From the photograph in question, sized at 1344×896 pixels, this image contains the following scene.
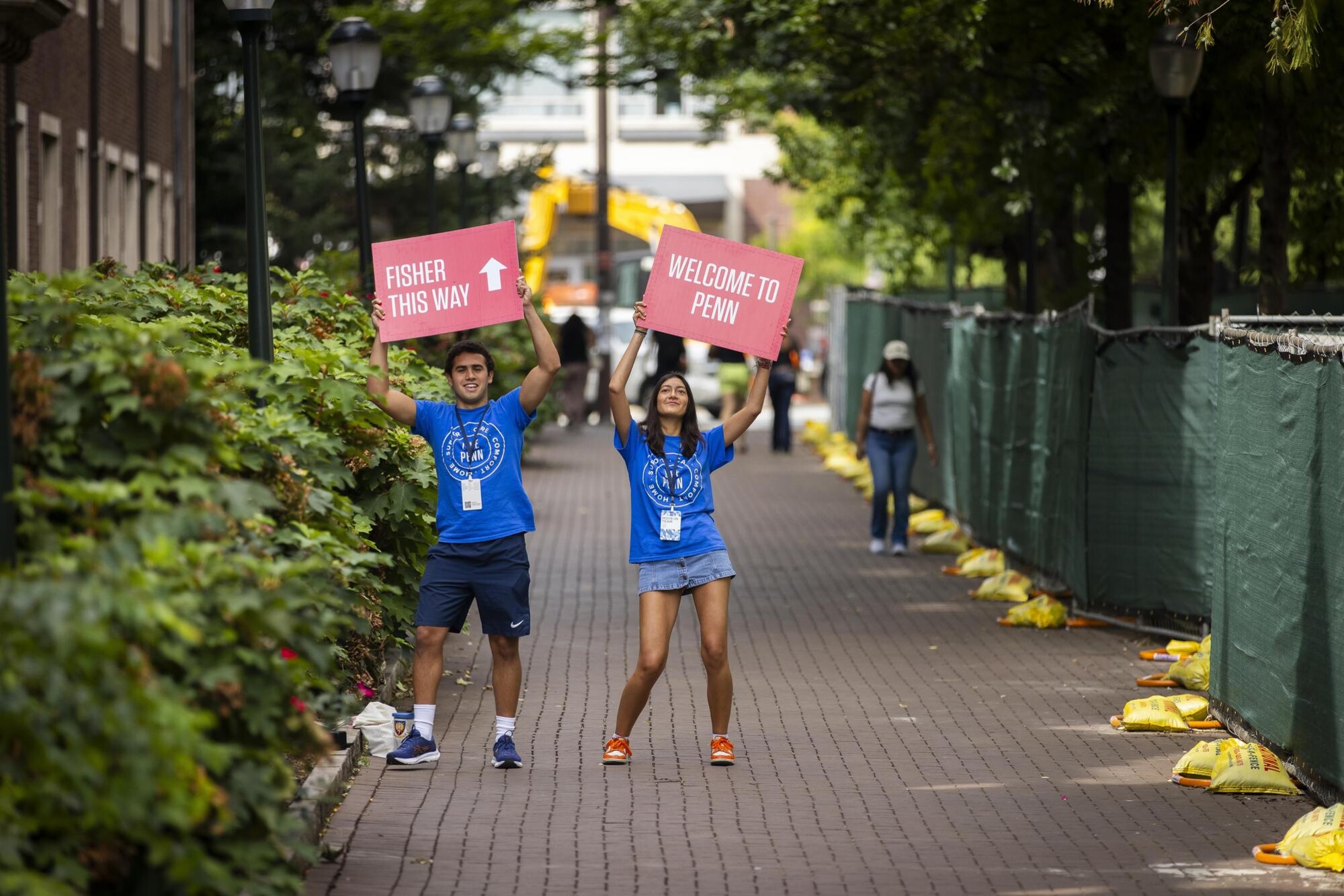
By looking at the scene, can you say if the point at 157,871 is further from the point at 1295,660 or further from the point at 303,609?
the point at 1295,660

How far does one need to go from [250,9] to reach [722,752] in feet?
14.7

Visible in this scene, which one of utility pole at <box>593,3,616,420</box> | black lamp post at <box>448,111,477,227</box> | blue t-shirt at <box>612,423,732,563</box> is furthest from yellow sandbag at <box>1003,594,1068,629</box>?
utility pole at <box>593,3,616,420</box>

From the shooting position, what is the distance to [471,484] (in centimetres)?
851

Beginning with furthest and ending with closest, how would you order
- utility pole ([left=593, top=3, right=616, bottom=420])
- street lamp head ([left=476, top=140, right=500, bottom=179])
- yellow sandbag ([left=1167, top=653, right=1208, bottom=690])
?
utility pole ([left=593, top=3, right=616, bottom=420]) < street lamp head ([left=476, top=140, right=500, bottom=179]) < yellow sandbag ([left=1167, top=653, right=1208, bottom=690])

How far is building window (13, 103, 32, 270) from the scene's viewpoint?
19500 mm

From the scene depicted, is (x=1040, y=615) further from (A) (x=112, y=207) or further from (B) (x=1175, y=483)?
(A) (x=112, y=207)

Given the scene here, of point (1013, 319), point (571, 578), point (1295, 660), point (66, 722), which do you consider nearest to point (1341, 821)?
point (1295, 660)

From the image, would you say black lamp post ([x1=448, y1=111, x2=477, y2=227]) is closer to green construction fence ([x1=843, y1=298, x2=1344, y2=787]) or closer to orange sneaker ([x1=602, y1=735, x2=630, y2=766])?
green construction fence ([x1=843, y1=298, x2=1344, y2=787])

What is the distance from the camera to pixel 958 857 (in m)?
7.22

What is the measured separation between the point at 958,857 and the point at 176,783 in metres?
3.49

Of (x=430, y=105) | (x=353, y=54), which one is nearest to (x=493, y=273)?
(x=353, y=54)

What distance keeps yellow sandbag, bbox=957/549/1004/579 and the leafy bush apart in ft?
33.1

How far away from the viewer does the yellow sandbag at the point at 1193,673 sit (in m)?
10.9

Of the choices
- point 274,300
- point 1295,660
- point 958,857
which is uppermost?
point 274,300
